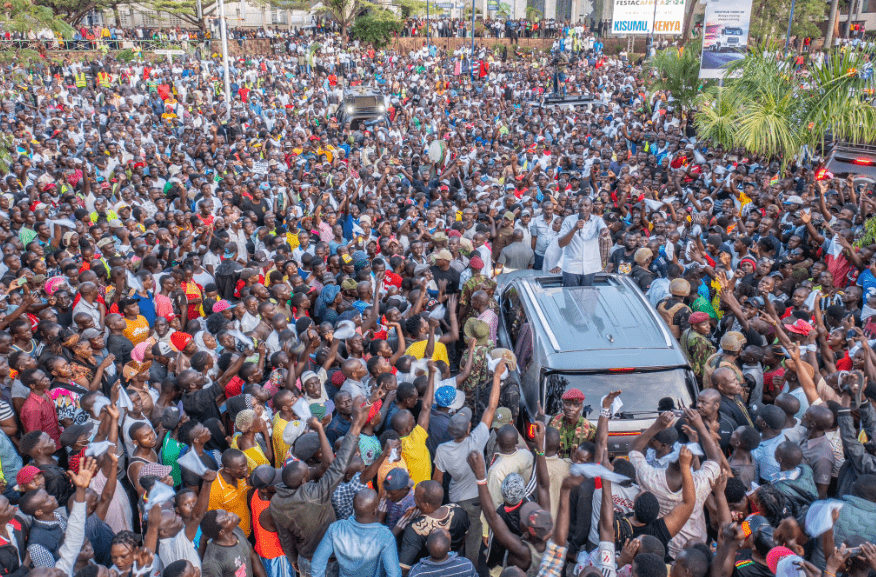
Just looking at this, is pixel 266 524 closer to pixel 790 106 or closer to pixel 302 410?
pixel 302 410

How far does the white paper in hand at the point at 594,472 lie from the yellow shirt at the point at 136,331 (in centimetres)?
445

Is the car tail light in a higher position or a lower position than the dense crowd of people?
higher

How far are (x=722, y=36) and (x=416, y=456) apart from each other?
47.1ft

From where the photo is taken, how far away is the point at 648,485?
3898 mm

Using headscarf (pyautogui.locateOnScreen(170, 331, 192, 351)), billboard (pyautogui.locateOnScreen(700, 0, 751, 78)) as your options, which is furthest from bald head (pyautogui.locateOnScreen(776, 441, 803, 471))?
billboard (pyautogui.locateOnScreen(700, 0, 751, 78))

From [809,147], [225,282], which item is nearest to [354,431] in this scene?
[225,282]

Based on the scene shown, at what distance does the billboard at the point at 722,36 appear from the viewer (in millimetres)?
15391

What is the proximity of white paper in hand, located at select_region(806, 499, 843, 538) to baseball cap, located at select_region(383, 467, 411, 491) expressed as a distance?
2054 mm

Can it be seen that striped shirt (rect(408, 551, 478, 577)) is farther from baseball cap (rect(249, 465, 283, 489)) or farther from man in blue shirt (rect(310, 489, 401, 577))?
baseball cap (rect(249, 465, 283, 489))

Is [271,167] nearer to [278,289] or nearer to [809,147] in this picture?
[278,289]

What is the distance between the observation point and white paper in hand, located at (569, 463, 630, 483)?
3.51m

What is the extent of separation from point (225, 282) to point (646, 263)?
478 centimetres

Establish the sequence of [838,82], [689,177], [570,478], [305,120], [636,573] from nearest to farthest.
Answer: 1. [636,573]
2. [570,478]
3. [838,82]
4. [689,177]
5. [305,120]

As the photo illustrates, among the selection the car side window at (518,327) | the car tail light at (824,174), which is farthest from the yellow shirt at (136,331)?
the car tail light at (824,174)
